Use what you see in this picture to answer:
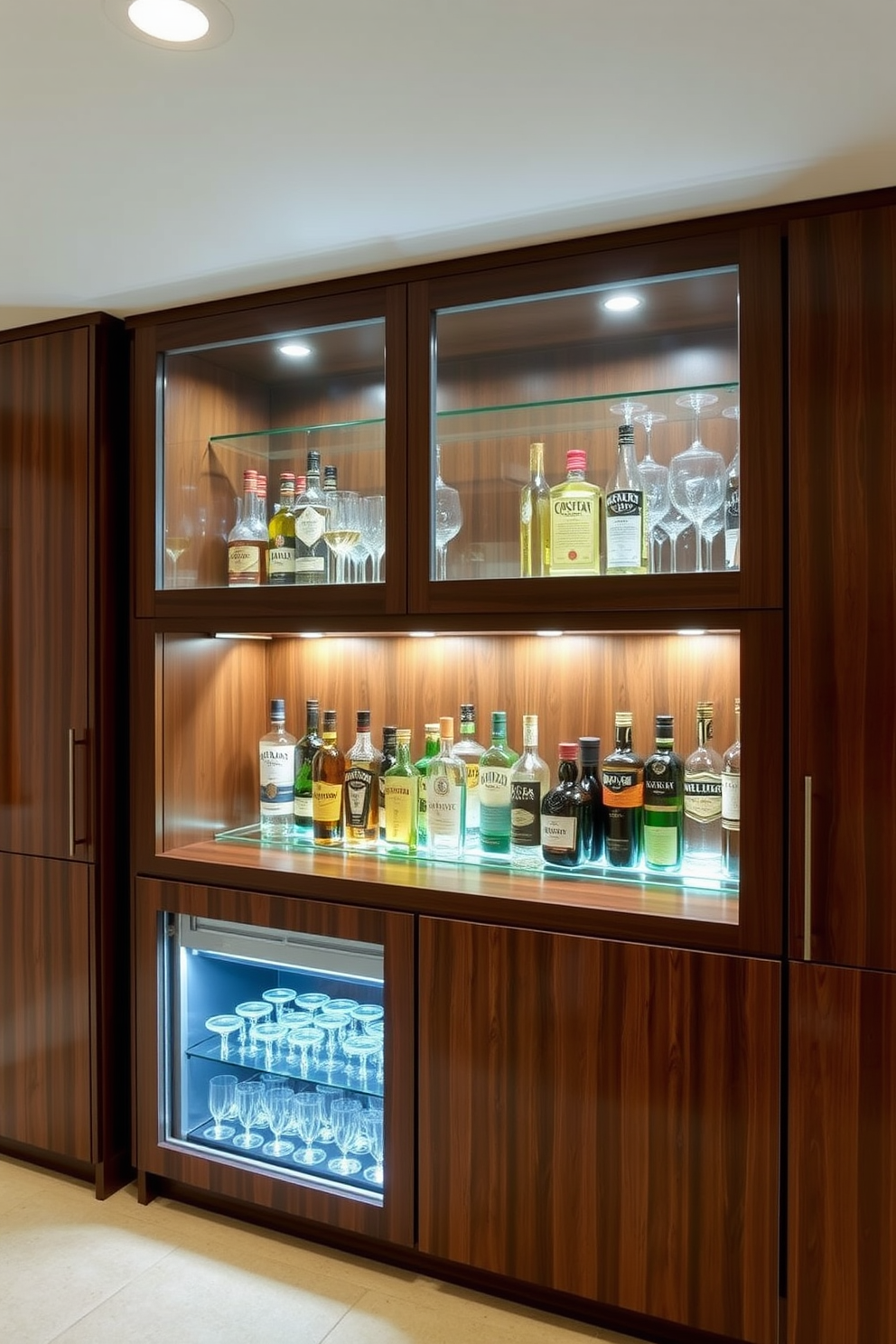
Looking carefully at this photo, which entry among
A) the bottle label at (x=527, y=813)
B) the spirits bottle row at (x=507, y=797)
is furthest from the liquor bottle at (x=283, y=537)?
the bottle label at (x=527, y=813)

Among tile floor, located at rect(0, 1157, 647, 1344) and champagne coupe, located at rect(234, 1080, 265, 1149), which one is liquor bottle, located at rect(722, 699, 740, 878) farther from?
champagne coupe, located at rect(234, 1080, 265, 1149)

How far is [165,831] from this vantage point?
2.47 metres

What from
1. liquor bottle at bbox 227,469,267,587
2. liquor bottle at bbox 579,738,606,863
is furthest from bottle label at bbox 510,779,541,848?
liquor bottle at bbox 227,469,267,587

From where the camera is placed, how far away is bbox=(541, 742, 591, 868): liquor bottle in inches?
84.4

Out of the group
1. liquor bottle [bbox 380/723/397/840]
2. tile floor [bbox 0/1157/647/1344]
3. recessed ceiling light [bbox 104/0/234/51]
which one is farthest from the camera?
liquor bottle [bbox 380/723/397/840]

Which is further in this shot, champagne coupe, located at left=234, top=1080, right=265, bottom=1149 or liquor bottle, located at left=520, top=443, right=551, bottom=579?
champagne coupe, located at left=234, top=1080, right=265, bottom=1149

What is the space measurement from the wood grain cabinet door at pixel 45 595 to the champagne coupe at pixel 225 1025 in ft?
1.85

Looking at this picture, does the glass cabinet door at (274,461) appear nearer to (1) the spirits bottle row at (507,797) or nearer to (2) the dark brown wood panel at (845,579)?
(1) the spirits bottle row at (507,797)

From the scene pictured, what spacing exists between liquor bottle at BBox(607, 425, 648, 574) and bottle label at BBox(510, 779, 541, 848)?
559mm

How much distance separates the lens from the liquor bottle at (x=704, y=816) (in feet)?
6.77

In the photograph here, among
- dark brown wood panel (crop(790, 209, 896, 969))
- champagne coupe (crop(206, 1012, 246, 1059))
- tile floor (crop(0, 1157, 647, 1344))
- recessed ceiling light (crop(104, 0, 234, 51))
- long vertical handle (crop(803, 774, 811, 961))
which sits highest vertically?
recessed ceiling light (crop(104, 0, 234, 51))

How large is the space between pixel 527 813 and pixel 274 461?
1.11 meters

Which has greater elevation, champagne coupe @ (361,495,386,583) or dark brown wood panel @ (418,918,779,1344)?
champagne coupe @ (361,495,386,583)

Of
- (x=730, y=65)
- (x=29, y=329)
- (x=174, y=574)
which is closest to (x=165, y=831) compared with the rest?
(x=174, y=574)
